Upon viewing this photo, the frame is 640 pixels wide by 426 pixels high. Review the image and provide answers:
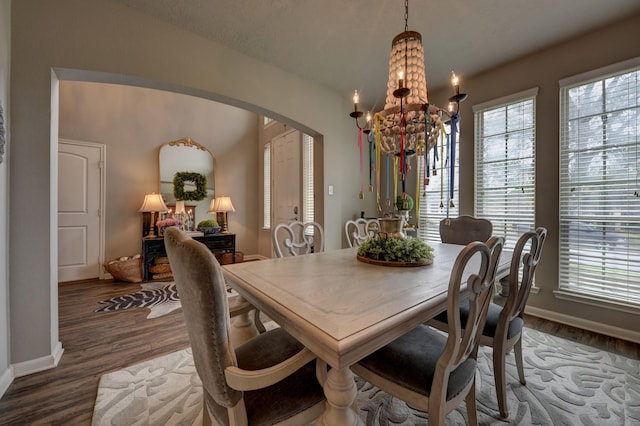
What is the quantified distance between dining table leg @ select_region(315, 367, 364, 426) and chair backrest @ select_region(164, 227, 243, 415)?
28 cm

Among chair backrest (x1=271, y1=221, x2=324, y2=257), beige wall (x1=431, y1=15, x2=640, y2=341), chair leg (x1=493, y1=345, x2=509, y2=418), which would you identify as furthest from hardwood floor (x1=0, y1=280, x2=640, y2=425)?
chair leg (x1=493, y1=345, x2=509, y2=418)

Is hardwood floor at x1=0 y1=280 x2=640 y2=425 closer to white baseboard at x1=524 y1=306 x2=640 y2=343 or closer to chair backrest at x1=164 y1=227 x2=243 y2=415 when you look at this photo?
white baseboard at x1=524 y1=306 x2=640 y2=343

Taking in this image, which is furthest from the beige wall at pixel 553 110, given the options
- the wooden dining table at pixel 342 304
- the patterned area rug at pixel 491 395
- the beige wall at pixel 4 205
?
the beige wall at pixel 4 205

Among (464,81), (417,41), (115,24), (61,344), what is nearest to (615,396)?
(417,41)

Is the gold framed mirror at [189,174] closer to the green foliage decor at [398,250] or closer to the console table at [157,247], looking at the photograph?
the console table at [157,247]

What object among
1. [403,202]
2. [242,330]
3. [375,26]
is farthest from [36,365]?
[375,26]

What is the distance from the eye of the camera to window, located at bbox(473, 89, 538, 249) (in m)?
2.70

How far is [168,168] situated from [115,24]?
2.75 m

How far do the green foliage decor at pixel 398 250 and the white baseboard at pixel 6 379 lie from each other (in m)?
2.31

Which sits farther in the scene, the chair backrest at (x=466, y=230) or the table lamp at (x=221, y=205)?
the table lamp at (x=221, y=205)

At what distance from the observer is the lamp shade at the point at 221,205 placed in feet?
15.3

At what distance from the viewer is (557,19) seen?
2.16m

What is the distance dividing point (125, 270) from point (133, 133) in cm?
219

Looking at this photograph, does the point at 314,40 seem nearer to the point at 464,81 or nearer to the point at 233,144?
the point at 464,81
